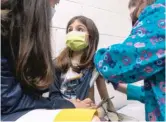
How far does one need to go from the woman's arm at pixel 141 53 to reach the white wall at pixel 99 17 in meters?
0.57

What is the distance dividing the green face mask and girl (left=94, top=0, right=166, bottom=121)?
60cm

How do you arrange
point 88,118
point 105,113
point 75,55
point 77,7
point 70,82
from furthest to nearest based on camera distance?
point 77,7
point 75,55
point 70,82
point 105,113
point 88,118

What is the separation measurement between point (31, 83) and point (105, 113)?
19.7 inches

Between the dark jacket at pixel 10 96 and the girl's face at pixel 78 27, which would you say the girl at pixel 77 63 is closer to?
the girl's face at pixel 78 27

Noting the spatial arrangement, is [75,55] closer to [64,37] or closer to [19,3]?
[64,37]

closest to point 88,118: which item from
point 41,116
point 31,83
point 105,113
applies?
point 41,116

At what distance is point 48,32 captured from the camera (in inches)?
30.5

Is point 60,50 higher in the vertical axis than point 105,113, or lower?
higher

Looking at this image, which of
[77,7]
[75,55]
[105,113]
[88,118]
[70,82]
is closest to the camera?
[88,118]

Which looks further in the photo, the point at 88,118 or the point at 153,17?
the point at 153,17

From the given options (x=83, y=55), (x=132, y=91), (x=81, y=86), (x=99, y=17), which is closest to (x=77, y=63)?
(x=83, y=55)

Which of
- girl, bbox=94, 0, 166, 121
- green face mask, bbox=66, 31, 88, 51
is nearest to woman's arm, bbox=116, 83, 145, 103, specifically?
girl, bbox=94, 0, 166, 121

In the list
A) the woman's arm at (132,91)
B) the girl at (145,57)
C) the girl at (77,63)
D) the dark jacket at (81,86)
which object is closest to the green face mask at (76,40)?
the girl at (77,63)

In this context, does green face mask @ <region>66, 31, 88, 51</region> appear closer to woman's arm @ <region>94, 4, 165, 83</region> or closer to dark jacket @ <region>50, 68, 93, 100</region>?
dark jacket @ <region>50, 68, 93, 100</region>
